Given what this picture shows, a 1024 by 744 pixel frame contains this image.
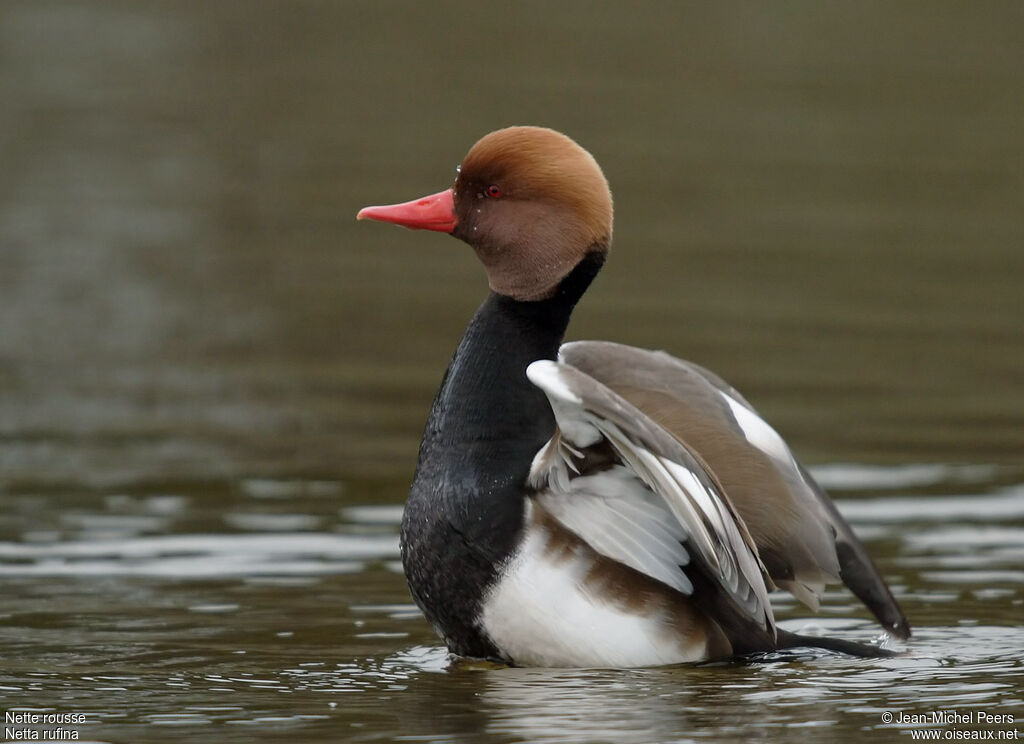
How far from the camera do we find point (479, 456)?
6.03m

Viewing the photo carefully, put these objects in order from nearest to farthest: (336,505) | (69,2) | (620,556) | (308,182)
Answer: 1. (620,556)
2. (336,505)
3. (308,182)
4. (69,2)

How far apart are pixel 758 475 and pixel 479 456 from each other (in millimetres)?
887

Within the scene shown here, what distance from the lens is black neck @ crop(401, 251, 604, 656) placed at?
5.90 meters

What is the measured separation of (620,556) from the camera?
5.86 meters

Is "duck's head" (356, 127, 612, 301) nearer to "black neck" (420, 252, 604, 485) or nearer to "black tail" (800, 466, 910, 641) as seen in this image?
"black neck" (420, 252, 604, 485)

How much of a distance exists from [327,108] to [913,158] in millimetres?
6044

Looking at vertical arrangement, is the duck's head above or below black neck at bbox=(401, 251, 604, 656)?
above

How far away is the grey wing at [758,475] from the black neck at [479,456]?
0.27 metres

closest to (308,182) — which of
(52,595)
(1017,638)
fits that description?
(52,595)

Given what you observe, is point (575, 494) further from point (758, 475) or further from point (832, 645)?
point (832, 645)

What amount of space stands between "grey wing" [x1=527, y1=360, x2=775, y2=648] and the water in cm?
27

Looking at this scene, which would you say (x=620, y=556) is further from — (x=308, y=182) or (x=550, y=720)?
(x=308, y=182)

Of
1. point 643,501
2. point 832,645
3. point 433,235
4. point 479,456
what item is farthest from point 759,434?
point 433,235

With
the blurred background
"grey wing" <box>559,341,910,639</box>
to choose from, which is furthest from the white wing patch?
the blurred background
